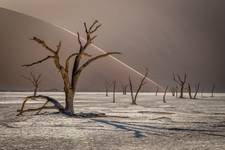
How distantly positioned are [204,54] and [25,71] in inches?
2333

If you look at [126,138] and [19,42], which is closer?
[126,138]

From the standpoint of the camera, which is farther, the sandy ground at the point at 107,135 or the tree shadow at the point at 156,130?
the tree shadow at the point at 156,130

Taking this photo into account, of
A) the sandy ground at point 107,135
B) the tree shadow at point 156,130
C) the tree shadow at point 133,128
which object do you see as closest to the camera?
the sandy ground at point 107,135

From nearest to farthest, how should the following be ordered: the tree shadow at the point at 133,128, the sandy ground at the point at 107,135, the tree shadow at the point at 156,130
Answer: the sandy ground at the point at 107,135
the tree shadow at the point at 133,128
the tree shadow at the point at 156,130

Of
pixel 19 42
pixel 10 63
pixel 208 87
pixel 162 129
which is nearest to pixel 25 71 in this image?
pixel 10 63

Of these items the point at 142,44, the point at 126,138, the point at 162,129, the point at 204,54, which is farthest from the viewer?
the point at 204,54

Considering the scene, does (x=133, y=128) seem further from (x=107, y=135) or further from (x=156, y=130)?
(x=107, y=135)

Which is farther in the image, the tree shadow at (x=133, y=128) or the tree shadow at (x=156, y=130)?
the tree shadow at (x=156, y=130)

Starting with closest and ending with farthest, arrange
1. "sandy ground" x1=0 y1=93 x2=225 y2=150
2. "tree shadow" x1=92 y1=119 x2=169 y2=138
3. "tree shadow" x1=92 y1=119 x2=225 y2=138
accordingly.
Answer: "sandy ground" x1=0 y1=93 x2=225 y2=150 < "tree shadow" x1=92 y1=119 x2=169 y2=138 < "tree shadow" x1=92 y1=119 x2=225 y2=138

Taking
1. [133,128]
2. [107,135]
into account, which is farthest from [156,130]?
[107,135]

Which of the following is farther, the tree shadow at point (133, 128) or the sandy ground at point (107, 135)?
the tree shadow at point (133, 128)

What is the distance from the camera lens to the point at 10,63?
356ft

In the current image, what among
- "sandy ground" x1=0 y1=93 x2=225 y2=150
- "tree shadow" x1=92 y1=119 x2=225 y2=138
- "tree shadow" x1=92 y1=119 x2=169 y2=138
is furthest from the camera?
"tree shadow" x1=92 y1=119 x2=225 y2=138

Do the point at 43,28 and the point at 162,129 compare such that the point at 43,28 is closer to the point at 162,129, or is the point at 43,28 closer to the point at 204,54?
the point at 204,54
